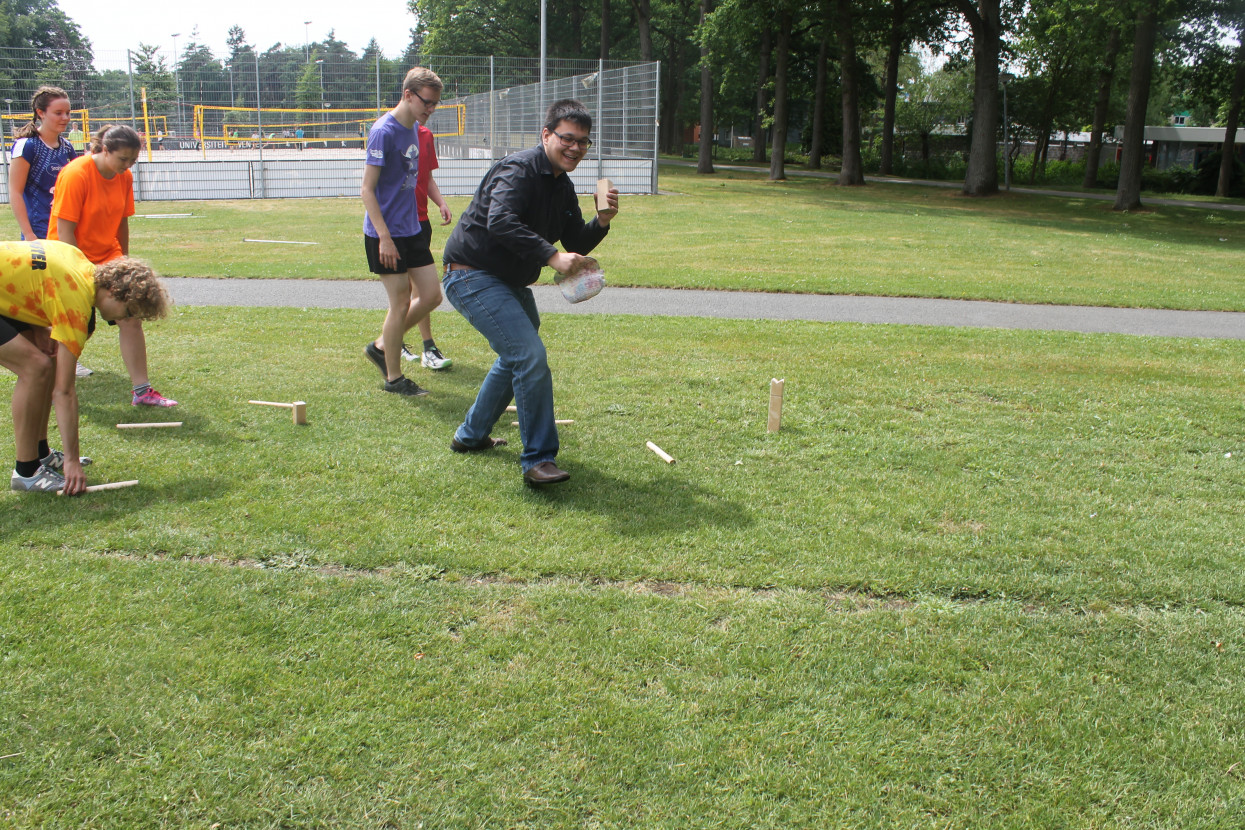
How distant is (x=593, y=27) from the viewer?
174ft

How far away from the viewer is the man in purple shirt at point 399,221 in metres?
Result: 6.03

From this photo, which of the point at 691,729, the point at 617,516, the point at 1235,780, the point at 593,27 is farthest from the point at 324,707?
the point at 593,27

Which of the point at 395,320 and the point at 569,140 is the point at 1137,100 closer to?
the point at 395,320

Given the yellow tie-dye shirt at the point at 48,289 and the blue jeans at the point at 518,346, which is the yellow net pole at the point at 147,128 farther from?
the blue jeans at the point at 518,346

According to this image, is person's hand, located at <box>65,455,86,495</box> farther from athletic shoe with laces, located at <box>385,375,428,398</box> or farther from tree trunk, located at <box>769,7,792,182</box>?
tree trunk, located at <box>769,7,792,182</box>

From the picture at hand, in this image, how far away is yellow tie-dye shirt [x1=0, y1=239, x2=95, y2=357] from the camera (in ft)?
13.6

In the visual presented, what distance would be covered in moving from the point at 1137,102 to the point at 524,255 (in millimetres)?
24374

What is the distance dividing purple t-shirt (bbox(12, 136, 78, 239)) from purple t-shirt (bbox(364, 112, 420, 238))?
2271mm

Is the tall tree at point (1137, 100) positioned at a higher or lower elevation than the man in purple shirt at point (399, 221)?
higher

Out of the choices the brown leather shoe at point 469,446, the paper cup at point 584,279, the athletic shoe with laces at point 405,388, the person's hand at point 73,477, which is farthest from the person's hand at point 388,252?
the person's hand at point 73,477

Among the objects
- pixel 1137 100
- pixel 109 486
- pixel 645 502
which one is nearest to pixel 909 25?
pixel 1137 100

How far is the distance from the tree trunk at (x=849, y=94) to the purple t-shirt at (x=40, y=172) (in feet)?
94.8

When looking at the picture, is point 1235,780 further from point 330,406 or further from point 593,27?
point 593,27

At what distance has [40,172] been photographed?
21.2 ft
